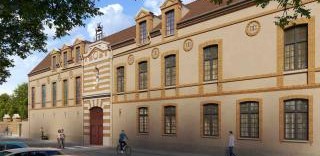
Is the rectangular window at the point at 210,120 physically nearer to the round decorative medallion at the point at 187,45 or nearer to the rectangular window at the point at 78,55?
the round decorative medallion at the point at 187,45

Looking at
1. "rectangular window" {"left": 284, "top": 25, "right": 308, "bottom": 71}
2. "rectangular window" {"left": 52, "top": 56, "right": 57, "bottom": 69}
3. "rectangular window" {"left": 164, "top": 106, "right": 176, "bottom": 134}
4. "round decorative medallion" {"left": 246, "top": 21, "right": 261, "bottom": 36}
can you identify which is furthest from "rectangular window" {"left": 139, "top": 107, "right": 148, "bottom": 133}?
"rectangular window" {"left": 52, "top": 56, "right": 57, "bottom": 69}

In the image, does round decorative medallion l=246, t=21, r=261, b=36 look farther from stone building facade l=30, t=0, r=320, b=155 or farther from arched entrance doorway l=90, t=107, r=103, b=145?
arched entrance doorway l=90, t=107, r=103, b=145

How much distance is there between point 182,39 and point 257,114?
8.36 m

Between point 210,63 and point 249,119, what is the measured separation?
4.85 metres

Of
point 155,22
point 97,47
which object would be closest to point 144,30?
point 155,22

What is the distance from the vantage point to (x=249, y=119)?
88.2 ft

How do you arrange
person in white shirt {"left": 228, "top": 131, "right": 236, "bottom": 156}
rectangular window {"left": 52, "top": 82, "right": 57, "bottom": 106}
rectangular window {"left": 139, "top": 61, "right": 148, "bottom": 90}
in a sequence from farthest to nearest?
rectangular window {"left": 52, "top": 82, "right": 57, "bottom": 106} < rectangular window {"left": 139, "top": 61, "right": 148, "bottom": 90} < person in white shirt {"left": 228, "top": 131, "right": 236, "bottom": 156}

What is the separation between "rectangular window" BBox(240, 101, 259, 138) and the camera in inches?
1043

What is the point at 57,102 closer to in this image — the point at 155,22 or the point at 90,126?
the point at 90,126

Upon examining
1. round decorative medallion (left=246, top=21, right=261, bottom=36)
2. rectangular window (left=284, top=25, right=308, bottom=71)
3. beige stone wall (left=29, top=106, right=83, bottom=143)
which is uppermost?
round decorative medallion (left=246, top=21, right=261, bottom=36)

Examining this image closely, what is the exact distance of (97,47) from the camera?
140 feet

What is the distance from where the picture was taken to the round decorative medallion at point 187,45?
31348 mm

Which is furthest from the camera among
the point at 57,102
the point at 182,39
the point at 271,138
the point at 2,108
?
the point at 2,108

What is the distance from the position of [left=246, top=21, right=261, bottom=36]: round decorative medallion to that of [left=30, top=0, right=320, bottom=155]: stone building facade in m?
0.06
